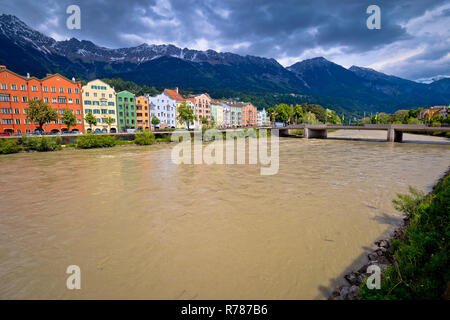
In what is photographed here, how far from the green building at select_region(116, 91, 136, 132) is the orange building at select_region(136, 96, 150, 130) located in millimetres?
1645

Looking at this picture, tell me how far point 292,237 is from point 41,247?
415 inches

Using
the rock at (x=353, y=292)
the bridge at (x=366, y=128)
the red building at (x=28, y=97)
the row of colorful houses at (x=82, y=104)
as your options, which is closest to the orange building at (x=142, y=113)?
the row of colorful houses at (x=82, y=104)

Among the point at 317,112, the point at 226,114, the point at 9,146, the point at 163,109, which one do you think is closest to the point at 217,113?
the point at 226,114

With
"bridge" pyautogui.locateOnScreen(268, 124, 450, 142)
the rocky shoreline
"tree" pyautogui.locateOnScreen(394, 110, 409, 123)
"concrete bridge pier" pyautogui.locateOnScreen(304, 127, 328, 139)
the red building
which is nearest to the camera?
the rocky shoreline

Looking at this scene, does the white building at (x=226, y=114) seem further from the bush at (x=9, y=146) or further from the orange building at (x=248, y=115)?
the bush at (x=9, y=146)

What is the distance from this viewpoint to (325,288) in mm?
7180

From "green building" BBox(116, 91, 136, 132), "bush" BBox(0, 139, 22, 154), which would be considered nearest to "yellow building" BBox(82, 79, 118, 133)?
"green building" BBox(116, 91, 136, 132)

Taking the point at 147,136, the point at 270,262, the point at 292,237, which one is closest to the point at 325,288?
the point at 270,262

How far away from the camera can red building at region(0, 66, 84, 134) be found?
203 feet

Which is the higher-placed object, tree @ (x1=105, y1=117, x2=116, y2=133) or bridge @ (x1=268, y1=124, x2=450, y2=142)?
tree @ (x1=105, y1=117, x2=116, y2=133)

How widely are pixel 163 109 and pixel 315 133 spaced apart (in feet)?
196

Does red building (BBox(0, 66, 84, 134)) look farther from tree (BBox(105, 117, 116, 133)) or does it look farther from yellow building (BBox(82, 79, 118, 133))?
tree (BBox(105, 117, 116, 133))

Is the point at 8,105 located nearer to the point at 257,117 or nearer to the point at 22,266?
the point at 22,266

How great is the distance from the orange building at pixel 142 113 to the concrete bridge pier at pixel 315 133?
58675mm
